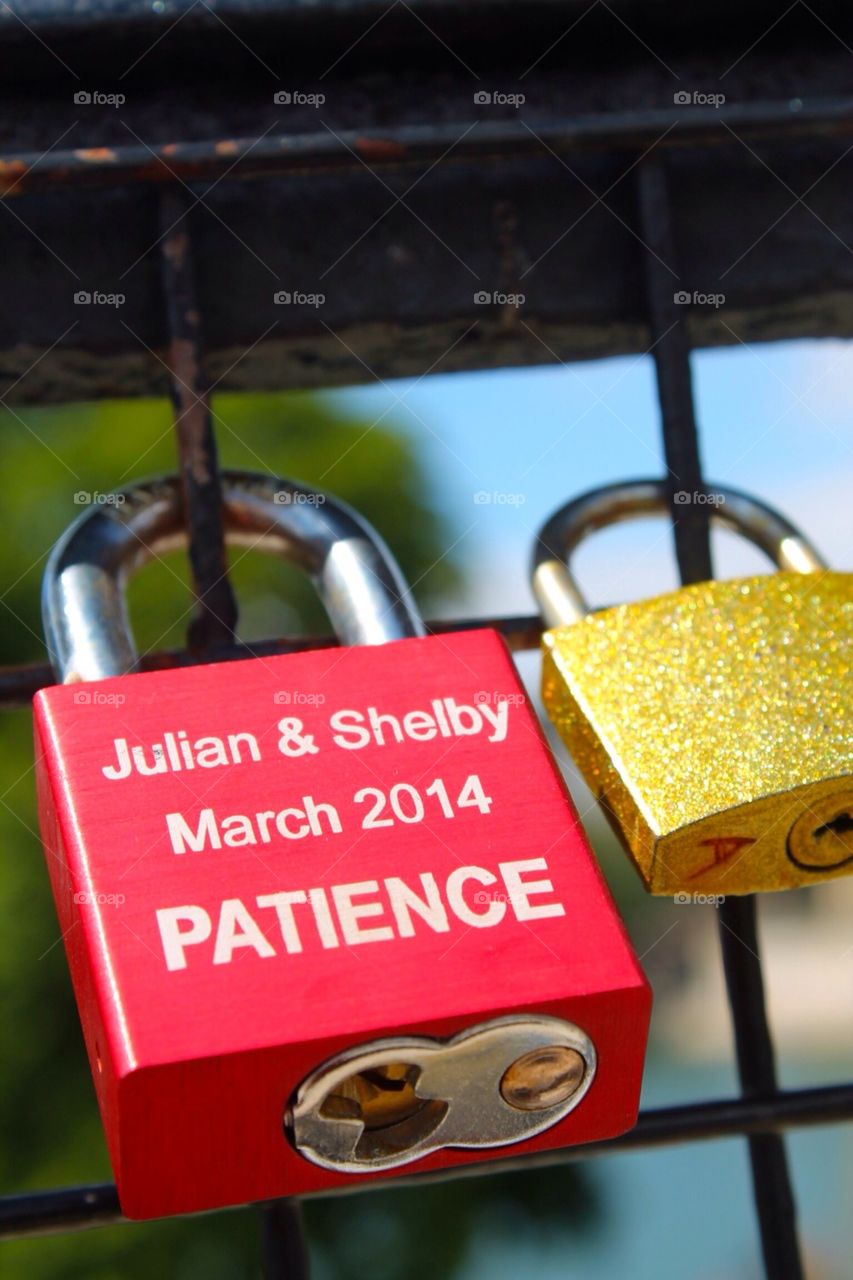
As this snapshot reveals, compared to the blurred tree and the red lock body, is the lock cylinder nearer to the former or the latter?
the red lock body

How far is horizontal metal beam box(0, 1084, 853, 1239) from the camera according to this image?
896mm

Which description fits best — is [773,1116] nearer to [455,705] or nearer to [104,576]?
[455,705]

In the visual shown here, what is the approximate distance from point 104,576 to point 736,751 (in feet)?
1.22

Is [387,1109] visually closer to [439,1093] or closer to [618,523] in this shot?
[439,1093]

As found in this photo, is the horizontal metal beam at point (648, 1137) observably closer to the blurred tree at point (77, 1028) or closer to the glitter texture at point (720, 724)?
the glitter texture at point (720, 724)

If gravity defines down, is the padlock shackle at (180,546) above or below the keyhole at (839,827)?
above

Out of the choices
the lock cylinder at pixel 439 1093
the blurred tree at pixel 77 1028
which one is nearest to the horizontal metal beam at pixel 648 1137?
the lock cylinder at pixel 439 1093

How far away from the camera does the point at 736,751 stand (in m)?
0.89

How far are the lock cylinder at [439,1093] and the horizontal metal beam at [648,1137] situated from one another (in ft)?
0.47

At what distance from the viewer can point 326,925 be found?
0.72m

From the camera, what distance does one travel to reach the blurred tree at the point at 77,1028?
13.1 feet

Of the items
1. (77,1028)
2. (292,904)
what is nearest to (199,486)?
(292,904)

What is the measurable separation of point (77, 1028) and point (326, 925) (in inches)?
148

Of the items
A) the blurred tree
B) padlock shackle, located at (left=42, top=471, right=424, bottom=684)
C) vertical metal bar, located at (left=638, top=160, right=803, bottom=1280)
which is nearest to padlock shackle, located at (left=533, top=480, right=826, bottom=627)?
vertical metal bar, located at (left=638, top=160, right=803, bottom=1280)
